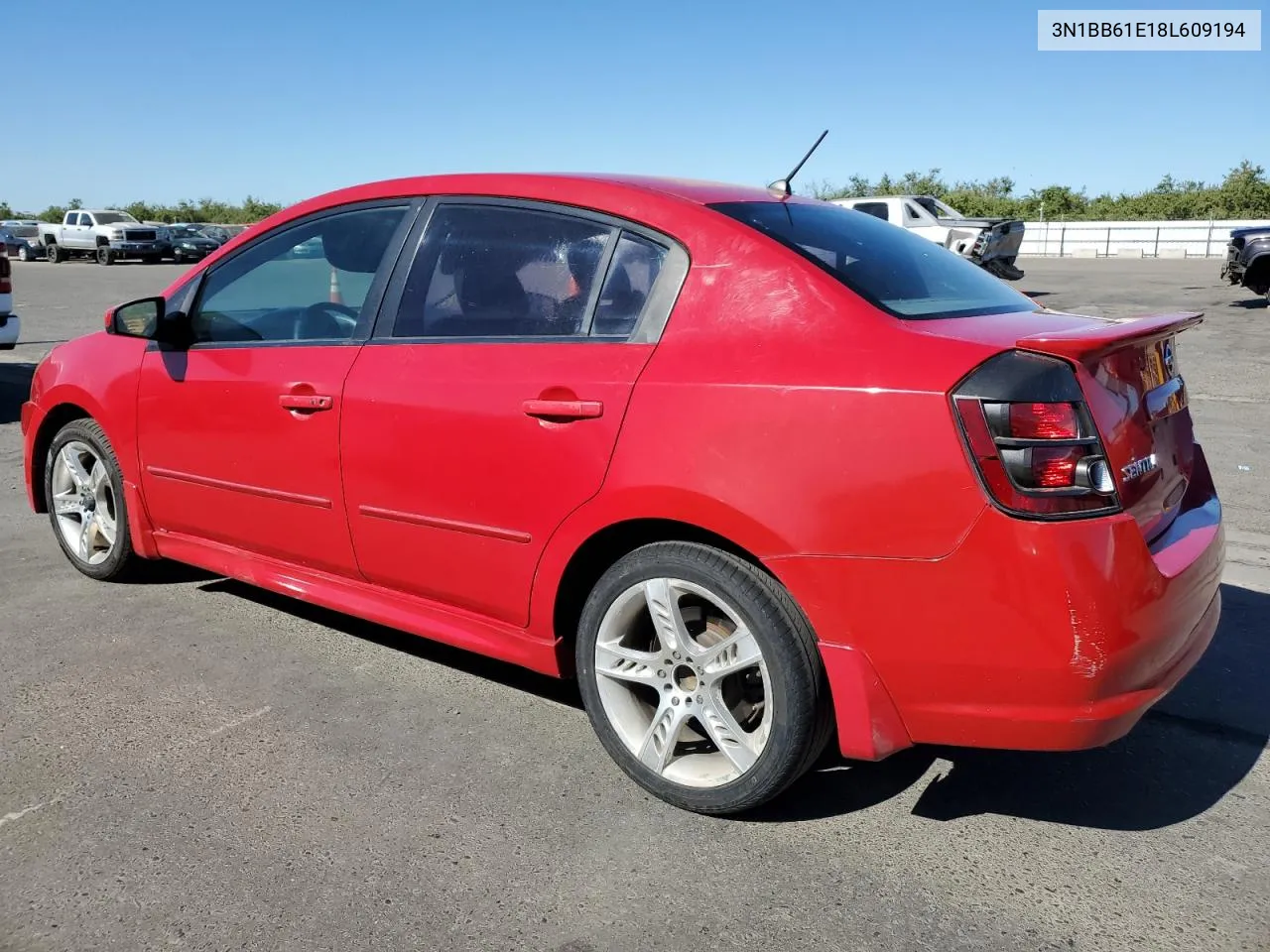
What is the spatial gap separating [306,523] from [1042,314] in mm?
2419

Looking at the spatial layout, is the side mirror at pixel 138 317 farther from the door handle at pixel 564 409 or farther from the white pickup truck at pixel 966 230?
the white pickup truck at pixel 966 230

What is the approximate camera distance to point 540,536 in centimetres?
310

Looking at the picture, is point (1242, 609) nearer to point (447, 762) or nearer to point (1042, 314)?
point (1042, 314)

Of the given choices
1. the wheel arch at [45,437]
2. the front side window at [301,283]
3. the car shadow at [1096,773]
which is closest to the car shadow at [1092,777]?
the car shadow at [1096,773]

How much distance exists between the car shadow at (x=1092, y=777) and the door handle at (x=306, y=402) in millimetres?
1848

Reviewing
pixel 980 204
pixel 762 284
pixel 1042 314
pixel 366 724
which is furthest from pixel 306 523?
pixel 980 204

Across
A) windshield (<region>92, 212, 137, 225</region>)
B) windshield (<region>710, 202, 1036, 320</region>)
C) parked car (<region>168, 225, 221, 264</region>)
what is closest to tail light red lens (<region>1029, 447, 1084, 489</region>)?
windshield (<region>710, 202, 1036, 320</region>)

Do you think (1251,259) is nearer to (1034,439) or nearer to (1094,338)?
(1094,338)

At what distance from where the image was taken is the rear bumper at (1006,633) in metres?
2.40

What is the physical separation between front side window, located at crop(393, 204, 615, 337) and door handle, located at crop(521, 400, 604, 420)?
227 mm

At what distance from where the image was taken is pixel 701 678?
2.87 m

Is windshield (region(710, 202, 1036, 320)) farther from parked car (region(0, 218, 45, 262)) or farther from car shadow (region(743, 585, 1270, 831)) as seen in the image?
parked car (region(0, 218, 45, 262))

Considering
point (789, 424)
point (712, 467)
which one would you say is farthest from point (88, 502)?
point (789, 424)

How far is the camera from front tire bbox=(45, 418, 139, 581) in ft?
15.0
